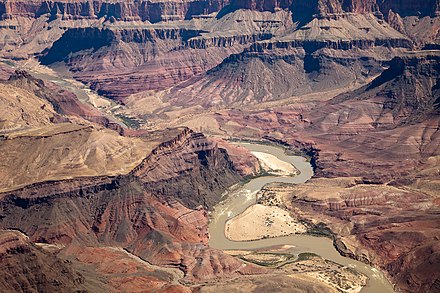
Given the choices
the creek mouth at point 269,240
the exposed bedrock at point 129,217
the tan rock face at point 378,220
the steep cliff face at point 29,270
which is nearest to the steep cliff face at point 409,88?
the creek mouth at point 269,240

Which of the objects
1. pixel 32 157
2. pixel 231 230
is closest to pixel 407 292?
pixel 231 230

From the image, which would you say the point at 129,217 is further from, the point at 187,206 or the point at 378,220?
the point at 378,220

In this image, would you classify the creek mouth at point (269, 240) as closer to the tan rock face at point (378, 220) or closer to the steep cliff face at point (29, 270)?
the tan rock face at point (378, 220)

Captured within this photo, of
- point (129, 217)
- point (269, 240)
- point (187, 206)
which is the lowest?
point (269, 240)

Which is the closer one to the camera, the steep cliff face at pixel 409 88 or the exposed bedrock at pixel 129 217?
the exposed bedrock at pixel 129 217

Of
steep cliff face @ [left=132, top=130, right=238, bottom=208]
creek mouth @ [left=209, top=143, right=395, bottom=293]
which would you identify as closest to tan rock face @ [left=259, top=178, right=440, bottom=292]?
creek mouth @ [left=209, top=143, right=395, bottom=293]

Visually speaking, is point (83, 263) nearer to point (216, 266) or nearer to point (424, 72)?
point (216, 266)

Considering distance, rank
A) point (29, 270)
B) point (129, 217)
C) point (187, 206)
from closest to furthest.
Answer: point (29, 270) < point (129, 217) < point (187, 206)

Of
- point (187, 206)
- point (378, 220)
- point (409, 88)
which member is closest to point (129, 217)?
point (187, 206)
